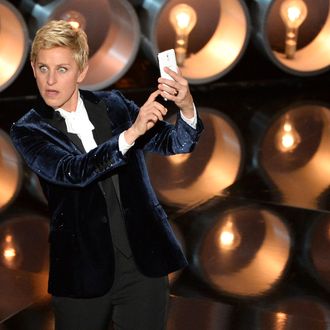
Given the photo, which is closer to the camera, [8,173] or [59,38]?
[59,38]

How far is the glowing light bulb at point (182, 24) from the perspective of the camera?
6.54 metres

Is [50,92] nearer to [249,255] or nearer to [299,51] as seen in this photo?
[249,255]

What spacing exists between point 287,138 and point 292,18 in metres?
1.66

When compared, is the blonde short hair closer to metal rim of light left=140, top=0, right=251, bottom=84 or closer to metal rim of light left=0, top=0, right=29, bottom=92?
metal rim of light left=0, top=0, right=29, bottom=92

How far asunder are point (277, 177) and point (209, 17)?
2.48m

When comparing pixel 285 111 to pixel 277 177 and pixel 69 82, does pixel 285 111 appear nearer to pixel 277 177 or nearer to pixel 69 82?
pixel 277 177

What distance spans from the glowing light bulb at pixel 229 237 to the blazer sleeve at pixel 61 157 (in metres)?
1.93

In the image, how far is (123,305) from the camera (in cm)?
200

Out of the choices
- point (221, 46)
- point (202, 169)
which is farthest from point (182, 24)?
point (202, 169)

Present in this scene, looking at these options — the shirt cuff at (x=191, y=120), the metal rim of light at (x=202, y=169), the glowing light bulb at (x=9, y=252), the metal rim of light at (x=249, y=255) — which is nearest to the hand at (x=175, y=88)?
the shirt cuff at (x=191, y=120)

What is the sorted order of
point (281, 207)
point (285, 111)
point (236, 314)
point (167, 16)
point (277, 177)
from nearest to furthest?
point (236, 314) < point (281, 207) < point (277, 177) < point (285, 111) < point (167, 16)

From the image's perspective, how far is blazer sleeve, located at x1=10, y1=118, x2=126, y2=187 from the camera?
6.13 ft

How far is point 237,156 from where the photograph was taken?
513 centimetres

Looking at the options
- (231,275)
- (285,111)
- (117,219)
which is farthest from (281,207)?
(117,219)
